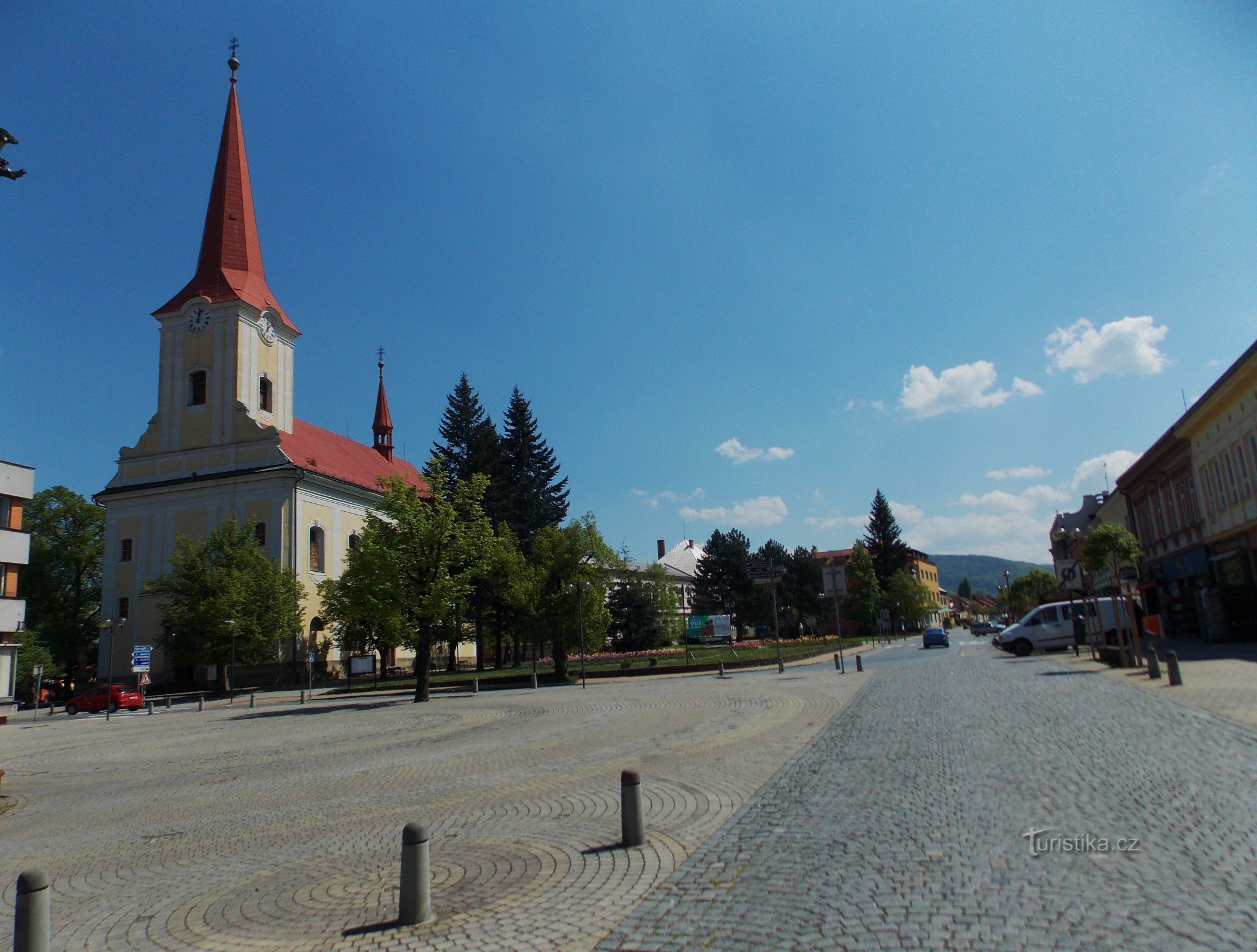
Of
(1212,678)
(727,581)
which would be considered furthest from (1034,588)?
(1212,678)

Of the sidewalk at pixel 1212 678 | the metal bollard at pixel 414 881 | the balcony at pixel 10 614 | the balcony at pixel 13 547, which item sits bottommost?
the sidewalk at pixel 1212 678

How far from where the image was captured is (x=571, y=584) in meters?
33.0

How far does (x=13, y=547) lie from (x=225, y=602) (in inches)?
360

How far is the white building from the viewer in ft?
118

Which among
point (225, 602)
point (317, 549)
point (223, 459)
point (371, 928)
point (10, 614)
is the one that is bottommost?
point (371, 928)

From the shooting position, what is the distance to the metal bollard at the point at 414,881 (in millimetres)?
5551

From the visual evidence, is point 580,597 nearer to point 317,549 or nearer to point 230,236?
point 317,549

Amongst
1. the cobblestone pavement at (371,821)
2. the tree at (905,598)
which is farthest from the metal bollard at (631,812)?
the tree at (905,598)

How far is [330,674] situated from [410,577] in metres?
23.6

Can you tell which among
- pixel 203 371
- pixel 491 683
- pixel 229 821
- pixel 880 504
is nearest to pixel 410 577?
pixel 491 683

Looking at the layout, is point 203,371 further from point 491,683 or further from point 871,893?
point 871,893

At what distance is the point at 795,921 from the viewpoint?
5160 mm

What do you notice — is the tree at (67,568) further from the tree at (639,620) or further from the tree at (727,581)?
the tree at (727,581)

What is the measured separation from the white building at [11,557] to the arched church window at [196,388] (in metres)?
13.6
